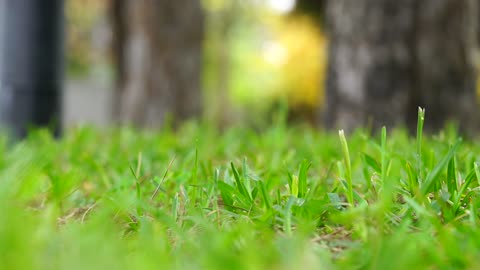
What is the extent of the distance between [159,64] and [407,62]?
3.23m

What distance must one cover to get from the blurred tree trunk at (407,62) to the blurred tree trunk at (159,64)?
9.34ft

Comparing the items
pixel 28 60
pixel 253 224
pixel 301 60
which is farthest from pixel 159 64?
pixel 253 224

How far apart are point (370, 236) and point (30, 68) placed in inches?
93.7

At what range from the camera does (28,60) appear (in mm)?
2836

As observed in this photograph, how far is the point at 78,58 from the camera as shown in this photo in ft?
73.8

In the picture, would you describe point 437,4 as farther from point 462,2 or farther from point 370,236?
point 370,236

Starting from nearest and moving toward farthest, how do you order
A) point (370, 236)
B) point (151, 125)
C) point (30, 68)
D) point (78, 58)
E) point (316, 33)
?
point (370, 236), point (30, 68), point (151, 125), point (316, 33), point (78, 58)

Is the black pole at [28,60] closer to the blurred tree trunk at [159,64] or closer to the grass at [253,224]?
the grass at [253,224]

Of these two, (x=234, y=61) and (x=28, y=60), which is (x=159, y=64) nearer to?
(x=28, y=60)

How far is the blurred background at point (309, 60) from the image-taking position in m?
2.88

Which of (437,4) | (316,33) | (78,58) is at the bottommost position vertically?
(78,58)

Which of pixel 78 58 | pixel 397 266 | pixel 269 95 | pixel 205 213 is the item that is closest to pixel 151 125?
pixel 269 95

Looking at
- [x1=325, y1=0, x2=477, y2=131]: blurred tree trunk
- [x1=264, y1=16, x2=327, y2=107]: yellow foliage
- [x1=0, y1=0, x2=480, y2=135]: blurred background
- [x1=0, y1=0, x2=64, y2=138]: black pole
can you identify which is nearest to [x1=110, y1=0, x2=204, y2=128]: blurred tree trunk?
[x1=0, y1=0, x2=480, y2=135]: blurred background

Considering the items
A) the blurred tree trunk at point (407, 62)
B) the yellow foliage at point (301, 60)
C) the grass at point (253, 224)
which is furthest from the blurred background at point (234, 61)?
the grass at point (253, 224)
